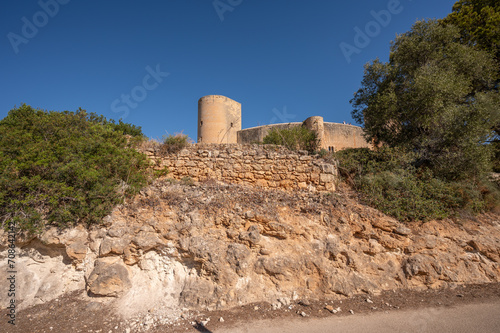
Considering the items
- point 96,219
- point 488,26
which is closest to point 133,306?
point 96,219

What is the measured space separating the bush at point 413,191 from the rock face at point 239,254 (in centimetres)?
36

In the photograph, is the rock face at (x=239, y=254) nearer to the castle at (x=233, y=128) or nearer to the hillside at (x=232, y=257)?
the hillside at (x=232, y=257)

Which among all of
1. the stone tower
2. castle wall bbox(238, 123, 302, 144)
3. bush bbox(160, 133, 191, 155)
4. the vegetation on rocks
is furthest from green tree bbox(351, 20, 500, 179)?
the stone tower

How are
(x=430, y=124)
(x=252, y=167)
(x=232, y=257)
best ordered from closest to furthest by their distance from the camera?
(x=232, y=257) → (x=252, y=167) → (x=430, y=124)

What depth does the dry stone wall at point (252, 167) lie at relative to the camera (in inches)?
258

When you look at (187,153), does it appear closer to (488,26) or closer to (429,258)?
(429,258)

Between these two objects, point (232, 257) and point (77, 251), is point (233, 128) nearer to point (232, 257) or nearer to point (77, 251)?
point (232, 257)

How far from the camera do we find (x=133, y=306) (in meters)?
3.81

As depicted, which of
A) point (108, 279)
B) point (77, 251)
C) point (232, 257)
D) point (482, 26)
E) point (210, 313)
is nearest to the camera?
point (210, 313)

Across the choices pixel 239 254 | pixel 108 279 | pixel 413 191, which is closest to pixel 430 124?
pixel 413 191

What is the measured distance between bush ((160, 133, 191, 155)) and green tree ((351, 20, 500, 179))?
6.60 meters

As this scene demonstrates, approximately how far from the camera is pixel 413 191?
5660 mm

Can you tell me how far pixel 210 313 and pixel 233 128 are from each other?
49.4 feet

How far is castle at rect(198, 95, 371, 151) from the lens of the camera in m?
16.5
